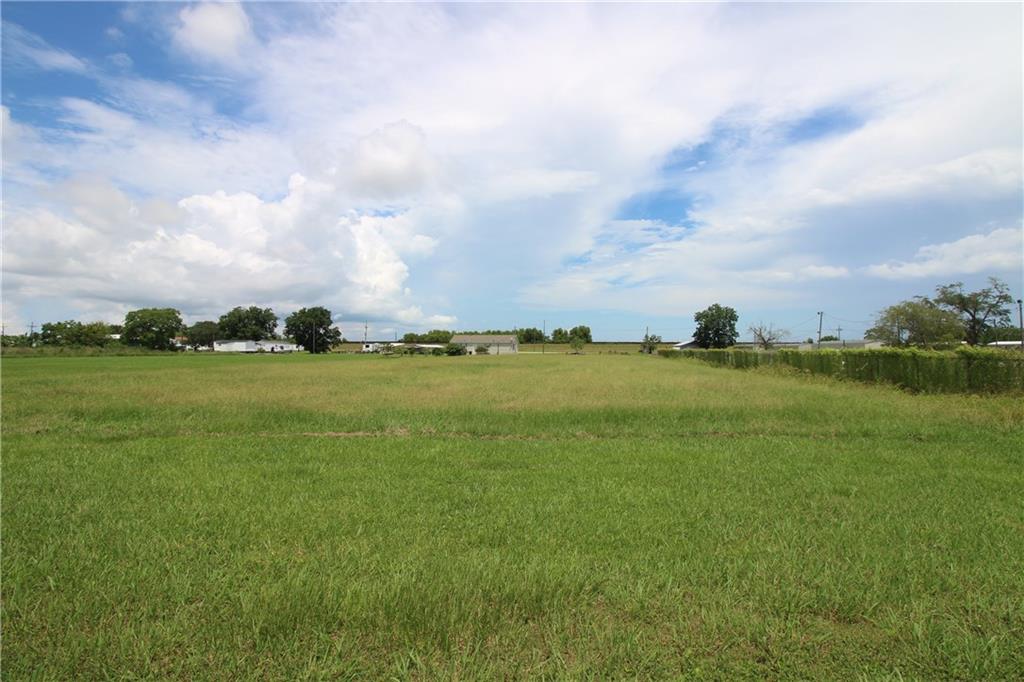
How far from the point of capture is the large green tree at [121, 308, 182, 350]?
114 meters

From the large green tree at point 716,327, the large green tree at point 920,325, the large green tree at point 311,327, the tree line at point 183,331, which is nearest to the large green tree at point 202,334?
the tree line at point 183,331

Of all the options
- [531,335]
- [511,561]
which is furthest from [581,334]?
[511,561]

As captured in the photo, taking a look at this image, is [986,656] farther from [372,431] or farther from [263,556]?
[372,431]

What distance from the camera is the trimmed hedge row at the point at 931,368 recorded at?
720 inches

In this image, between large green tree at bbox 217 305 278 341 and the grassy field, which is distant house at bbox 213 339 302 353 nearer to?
large green tree at bbox 217 305 278 341

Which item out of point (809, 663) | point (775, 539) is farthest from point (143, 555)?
point (775, 539)

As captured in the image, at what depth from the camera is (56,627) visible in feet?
11.1

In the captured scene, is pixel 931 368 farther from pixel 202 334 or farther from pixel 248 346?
pixel 202 334

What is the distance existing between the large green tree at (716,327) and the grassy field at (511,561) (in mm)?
130711

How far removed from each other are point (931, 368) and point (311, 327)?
136m

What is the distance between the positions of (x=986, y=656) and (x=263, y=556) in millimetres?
5126

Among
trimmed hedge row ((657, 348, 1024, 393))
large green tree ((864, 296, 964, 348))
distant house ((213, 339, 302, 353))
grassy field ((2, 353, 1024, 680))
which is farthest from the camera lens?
distant house ((213, 339, 302, 353))

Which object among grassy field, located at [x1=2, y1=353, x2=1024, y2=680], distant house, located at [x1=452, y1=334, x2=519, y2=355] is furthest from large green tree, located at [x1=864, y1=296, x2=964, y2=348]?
distant house, located at [x1=452, y1=334, x2=519, y2=355]

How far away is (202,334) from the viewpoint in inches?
6014
